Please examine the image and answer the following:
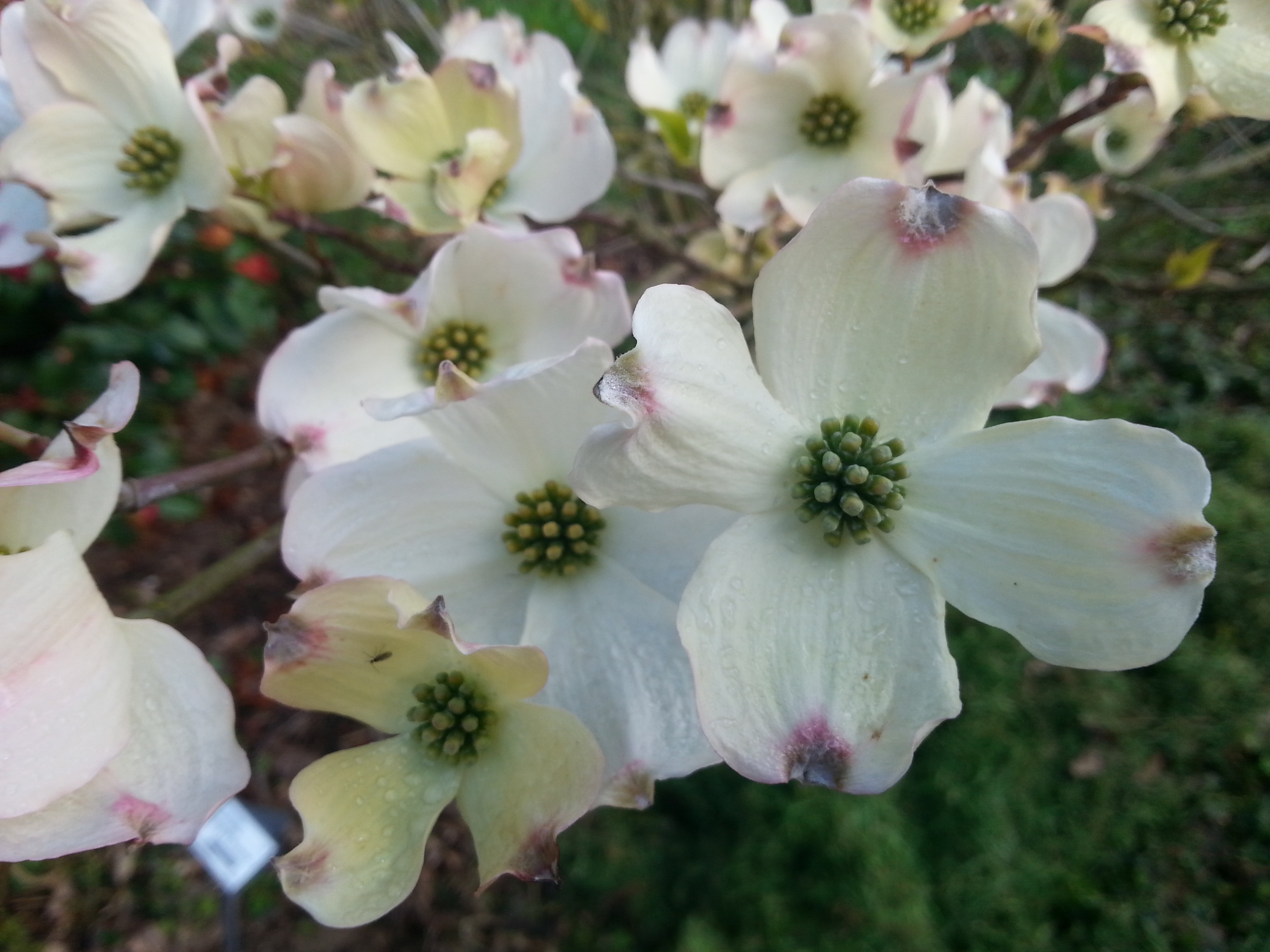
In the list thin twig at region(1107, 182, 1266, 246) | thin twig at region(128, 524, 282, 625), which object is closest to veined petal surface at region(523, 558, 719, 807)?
thin twig at region(128, 524, 282, 625)

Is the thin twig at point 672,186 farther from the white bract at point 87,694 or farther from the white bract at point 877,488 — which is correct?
the white bract at point 87,694

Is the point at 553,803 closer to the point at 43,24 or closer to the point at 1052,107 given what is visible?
the point at 43,24

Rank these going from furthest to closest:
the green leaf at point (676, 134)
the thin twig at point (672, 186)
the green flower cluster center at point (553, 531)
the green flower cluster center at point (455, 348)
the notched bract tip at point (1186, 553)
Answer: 1. the thin twig at point (672, 186)
2. the green leaf at point (676, 134)
3. the green flower cluster center at point (455, 348)
4. the green flower cluster center at point (553, 531)
5. the notched bract tip at point (1186, 553)

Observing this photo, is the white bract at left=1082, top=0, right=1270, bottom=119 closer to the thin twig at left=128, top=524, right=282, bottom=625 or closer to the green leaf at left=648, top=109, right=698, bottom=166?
the green leaf at left=648, top=109, right=698, bottom=166

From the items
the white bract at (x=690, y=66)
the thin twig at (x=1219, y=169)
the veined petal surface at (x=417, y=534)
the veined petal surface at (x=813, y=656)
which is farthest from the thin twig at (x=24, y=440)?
the thin twig at (x=1219, y=169)

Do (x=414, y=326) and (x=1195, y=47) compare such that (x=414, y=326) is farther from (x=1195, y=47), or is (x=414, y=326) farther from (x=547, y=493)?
(x=1195, y=47)

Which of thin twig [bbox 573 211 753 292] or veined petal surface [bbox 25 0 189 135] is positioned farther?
thin twig [bbox 573 211 753 292]

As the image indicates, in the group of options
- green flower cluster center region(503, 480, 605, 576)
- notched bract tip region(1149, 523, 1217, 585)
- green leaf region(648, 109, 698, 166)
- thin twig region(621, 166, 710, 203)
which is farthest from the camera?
thin twig region(621, 166, 710, 203)
